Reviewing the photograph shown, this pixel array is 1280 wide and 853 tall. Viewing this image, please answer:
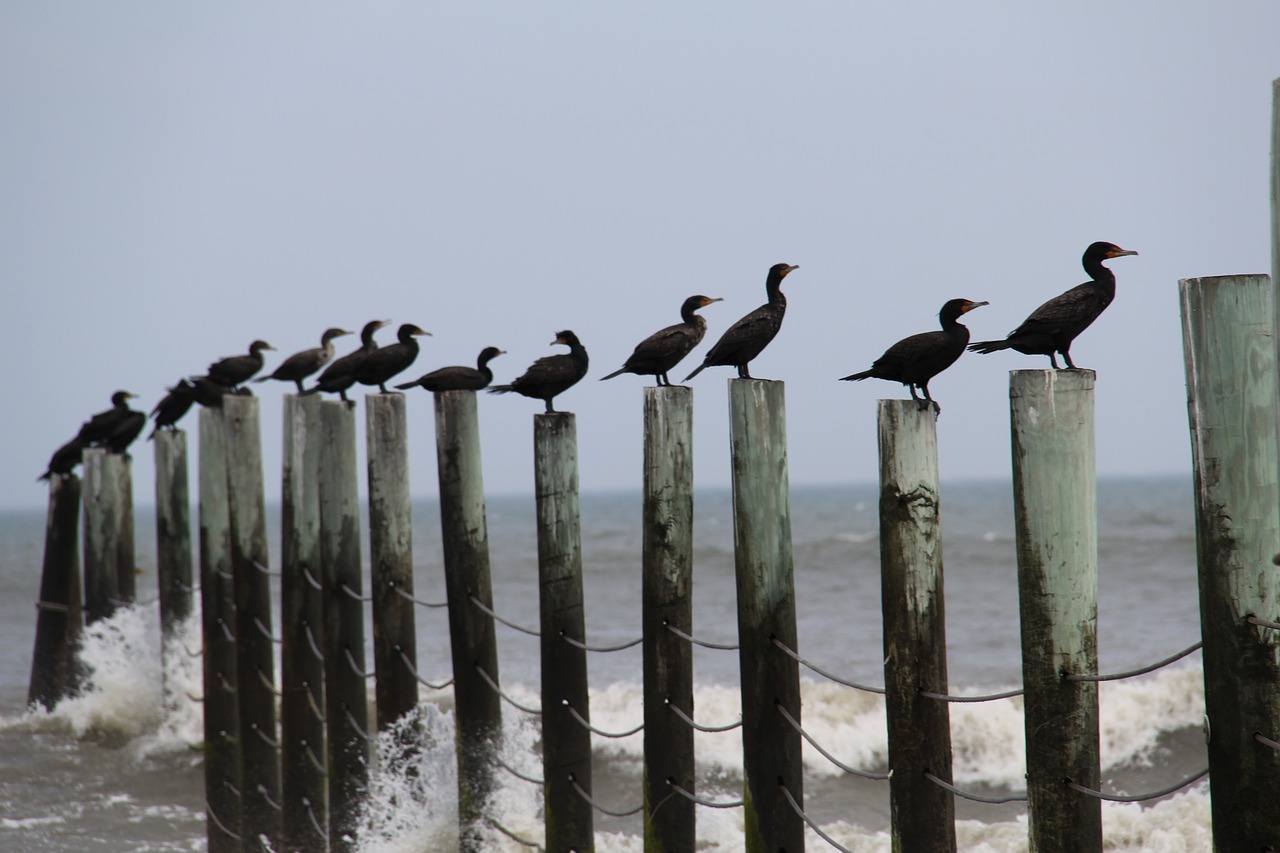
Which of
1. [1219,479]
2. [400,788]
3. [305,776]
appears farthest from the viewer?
[305,776]

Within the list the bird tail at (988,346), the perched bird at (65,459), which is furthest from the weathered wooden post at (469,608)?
the perched bird at (65,459)

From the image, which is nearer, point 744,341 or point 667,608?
point 667,608

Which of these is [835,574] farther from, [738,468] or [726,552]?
[738,468]

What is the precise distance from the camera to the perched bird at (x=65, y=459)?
37.4ft

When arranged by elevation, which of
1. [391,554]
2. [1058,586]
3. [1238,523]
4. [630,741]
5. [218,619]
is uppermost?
[1238,523]

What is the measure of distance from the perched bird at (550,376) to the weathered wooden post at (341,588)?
38.3 inches

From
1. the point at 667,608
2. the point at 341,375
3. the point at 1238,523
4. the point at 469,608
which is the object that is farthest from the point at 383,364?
the point at 1238,523

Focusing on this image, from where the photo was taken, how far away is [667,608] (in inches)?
189

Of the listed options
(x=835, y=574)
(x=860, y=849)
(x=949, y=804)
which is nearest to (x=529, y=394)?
(x=949, y=804)

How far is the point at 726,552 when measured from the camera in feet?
98.3

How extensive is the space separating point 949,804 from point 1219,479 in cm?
147

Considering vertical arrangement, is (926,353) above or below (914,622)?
above

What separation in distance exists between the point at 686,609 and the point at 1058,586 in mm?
1805

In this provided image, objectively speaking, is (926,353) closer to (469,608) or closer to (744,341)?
(744,341)
